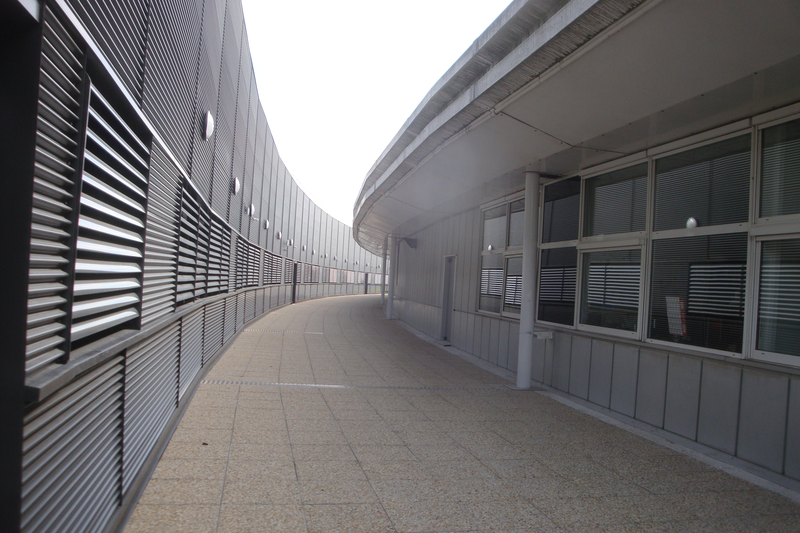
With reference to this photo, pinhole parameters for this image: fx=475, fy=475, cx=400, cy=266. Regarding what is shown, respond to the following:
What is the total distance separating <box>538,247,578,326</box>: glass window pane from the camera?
7066mm

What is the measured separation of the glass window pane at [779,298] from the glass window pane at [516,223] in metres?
4.37

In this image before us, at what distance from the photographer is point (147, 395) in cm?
328

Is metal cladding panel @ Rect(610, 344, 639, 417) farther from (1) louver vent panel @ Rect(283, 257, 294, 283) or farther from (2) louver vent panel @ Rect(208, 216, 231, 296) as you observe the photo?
(1) louver vent panel @ Rect(283, 257, 294, 283)

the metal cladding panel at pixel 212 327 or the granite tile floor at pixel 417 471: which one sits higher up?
the metal cladding panel at pixel 212 327

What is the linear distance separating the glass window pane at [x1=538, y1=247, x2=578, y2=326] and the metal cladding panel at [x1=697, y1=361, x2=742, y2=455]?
242 centimetres

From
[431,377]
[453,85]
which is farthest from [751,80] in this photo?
[431,377]

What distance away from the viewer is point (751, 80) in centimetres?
376

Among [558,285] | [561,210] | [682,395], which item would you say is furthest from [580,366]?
[561,210]

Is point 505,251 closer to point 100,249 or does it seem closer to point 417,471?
point 417,471

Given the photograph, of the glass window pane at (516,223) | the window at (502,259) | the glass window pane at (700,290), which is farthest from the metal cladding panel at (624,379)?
the glass window pane at (516,223)

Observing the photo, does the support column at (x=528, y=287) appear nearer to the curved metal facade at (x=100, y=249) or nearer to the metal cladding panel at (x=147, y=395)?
the curved metal facade at (x=100, y=249)

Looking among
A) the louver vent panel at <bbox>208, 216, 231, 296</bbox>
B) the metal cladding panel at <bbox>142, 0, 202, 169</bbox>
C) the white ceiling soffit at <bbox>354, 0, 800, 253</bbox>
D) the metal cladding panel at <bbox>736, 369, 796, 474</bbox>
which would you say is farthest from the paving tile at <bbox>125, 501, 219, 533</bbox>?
the metal cladding panel at <bbox>736, 369, 796, 474</bbox>

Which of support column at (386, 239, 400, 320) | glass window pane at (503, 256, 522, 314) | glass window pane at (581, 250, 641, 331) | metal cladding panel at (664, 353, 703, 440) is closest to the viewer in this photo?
metal cladding panel at (664, 353, 703, 440)

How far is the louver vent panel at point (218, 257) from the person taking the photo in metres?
6.87
